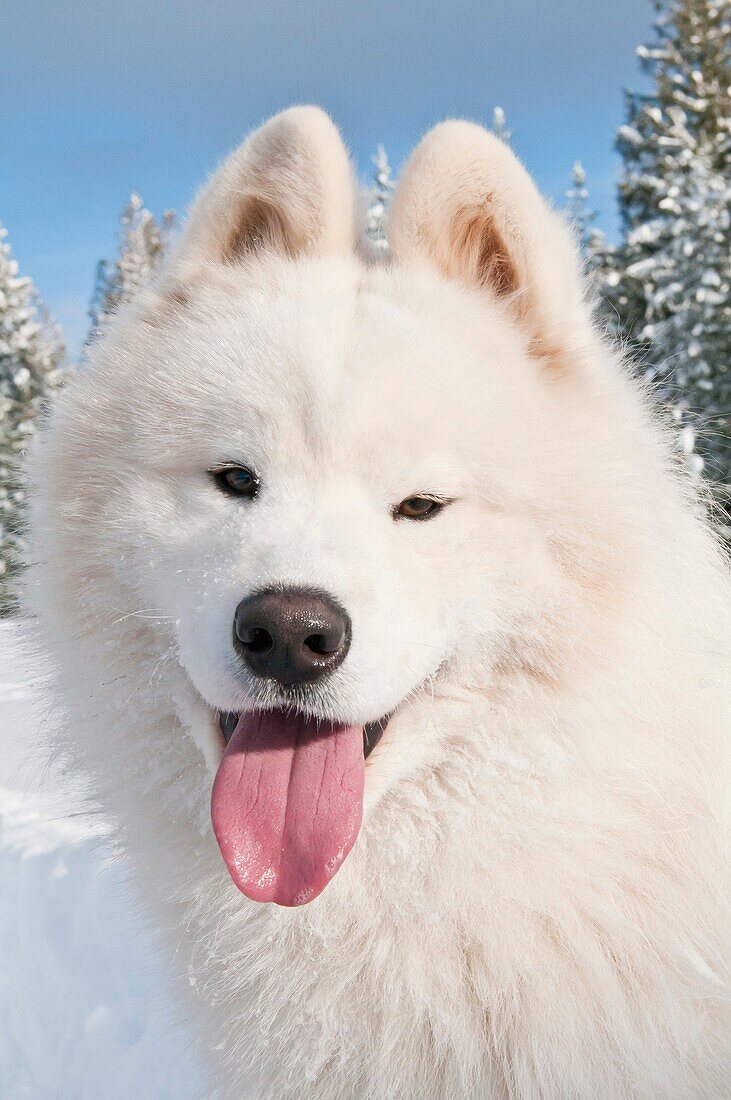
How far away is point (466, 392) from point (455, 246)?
605 millimetres

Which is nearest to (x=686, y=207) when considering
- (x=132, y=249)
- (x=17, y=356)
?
(x=17, y=356)

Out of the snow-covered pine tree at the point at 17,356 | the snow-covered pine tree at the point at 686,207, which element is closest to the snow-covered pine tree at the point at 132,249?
the snow-covered pine tree at the point at 17,356

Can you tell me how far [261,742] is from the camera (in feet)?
7.38

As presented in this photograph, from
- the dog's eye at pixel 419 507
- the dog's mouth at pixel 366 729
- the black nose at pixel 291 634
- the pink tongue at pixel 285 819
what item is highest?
the dog's eye at pixel 419 507

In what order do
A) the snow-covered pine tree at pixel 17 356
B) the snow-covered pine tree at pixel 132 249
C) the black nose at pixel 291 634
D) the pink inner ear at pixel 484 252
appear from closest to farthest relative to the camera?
the black nose at pixel 291 634
the pink inner ear at pixel 484 252
the snow-covered pine tree at pixel 17 356
the snow-covered pine tree at pixel 132 249

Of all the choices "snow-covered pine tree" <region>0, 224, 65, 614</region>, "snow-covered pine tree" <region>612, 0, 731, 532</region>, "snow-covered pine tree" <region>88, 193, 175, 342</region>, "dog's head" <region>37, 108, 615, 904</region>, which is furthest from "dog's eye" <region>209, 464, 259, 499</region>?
"snow-covered pine tree" <region>88, 193, 175, 342</region>

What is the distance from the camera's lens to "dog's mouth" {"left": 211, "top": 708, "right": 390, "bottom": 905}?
2168 mm

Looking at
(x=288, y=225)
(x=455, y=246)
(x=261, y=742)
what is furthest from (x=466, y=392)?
(x=261, y=742)

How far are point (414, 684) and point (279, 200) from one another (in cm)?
154

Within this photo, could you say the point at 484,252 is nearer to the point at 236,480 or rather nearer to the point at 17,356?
the point at 236,480

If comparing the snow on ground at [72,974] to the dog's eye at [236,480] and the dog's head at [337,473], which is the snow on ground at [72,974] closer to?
the dog's head at [337,473]

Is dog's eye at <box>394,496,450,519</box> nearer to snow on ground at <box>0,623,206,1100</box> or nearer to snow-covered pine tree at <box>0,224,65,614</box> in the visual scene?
snow on ground at <box>0,623,206,1100</box>

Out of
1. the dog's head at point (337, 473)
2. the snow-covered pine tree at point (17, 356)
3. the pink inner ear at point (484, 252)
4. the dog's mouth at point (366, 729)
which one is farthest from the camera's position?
the snow-covered pine tree at point (17, 356)

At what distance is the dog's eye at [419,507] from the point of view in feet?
7.60
